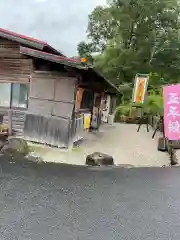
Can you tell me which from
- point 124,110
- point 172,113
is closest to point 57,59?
point 172,113

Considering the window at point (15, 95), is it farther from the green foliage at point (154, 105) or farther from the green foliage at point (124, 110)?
the green foliage at point (124, 110)

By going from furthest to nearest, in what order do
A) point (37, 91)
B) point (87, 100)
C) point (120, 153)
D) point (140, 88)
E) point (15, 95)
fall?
point (140, 88)
point (87, 100)
point (15, 95)
point (120, 153)
point (37, 91)

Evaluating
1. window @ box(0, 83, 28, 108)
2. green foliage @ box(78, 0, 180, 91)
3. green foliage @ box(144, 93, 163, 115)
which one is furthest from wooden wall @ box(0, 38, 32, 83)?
green foliage @ box(78, 0, 180, 91)

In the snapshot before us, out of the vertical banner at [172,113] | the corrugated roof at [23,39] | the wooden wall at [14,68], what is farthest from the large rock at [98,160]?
the corrugated roof at [23,39]

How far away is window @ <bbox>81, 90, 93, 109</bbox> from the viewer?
47.9ft

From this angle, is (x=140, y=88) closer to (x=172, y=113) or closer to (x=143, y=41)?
(x=172, y=113)

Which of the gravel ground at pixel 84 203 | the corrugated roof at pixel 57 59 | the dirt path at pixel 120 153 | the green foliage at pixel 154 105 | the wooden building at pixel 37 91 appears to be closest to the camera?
the gravel ground at pixel 84 203

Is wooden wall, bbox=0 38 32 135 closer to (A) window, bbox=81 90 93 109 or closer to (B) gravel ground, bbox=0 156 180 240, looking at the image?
(A) window, bbox=81 90 93 109

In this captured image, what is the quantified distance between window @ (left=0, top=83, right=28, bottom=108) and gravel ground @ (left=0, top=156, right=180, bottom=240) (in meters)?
3.82

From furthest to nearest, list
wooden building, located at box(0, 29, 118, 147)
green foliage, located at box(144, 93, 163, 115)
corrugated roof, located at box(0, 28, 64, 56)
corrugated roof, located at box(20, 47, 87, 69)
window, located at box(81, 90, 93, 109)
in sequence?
1. green foliage, located at box(144, 93, 163, 115)
2. window, located at box(81, 90, 93, 109)
3. corrugated roof, located at box(0, 28, 64, 56)
4. wooden building, located at box(0, 29, 118, 147)
5. corrugated roof, located at box(20, 47, 87, 69)

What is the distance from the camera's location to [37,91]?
41.8 ft

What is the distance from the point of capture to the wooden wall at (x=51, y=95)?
12.2 metres

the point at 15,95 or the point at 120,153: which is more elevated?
the point at 15,95

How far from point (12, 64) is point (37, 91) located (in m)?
1.67
